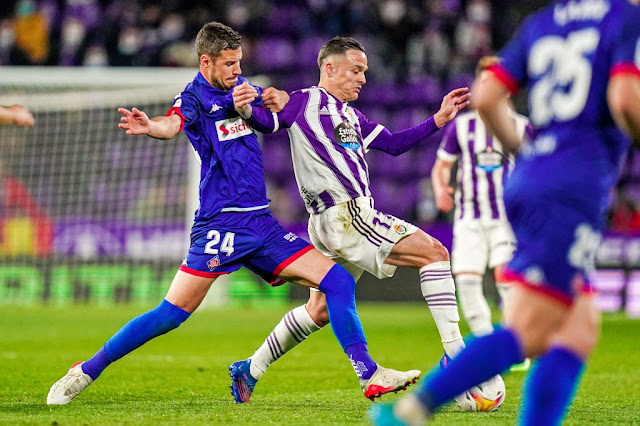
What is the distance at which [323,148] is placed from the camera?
605 centimetres

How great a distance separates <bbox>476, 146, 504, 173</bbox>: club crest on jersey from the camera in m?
8.46

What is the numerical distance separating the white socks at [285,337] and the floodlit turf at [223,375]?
0.24 meters

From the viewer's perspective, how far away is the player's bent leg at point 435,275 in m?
5.86

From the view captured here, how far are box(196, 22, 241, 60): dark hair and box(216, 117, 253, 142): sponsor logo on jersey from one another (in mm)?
403

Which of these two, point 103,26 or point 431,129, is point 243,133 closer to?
point 431,129

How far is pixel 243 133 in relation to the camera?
610 centimetres

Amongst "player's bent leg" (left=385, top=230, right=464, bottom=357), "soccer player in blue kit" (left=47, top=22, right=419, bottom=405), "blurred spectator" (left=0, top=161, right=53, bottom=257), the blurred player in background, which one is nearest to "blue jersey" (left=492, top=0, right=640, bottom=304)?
"player's bent leg" (left=385, top=230, right=464, bottom=357)

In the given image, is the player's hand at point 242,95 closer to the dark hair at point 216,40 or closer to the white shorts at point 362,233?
the dark hair at point 216,40

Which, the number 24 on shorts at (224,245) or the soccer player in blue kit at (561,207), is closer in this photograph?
the soccer player in blue kit at (561,207)

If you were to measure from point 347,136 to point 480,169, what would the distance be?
105 inches

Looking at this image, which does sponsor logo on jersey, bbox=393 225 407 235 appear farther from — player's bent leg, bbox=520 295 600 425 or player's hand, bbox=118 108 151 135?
player's bent leg, bbox=520 295 600 425

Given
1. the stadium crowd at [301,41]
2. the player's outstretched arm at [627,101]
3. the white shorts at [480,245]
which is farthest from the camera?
the stadium crowd at [301,41]

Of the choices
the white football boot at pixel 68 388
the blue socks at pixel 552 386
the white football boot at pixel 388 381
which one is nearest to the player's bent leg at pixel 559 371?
the blue socks at pixel 552 386

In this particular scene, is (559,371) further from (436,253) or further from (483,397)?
(436,253)
